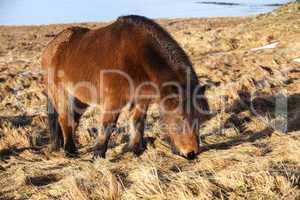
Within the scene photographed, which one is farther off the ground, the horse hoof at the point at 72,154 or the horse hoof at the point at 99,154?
the horse hoof at the point at 99,154

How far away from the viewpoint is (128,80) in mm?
5238

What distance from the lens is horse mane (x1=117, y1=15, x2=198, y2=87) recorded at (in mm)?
4980

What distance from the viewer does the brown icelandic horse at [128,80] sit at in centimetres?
494

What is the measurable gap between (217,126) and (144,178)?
323cm

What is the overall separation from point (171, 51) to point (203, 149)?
4.98 feet

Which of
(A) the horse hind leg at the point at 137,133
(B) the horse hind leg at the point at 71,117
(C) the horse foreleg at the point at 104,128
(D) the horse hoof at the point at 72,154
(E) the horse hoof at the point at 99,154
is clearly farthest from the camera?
(B) the horse hind leg at the point at 71,117

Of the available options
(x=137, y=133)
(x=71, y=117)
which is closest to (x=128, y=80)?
(x=137, y=133)

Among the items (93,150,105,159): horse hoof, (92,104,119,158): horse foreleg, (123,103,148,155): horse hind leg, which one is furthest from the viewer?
Answer: (123,103,148,155): horse hind leg

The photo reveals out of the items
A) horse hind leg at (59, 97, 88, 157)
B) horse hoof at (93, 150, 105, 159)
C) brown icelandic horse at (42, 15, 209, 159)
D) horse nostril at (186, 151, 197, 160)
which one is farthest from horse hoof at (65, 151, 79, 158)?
horse nostril at (186, 151, 197, 160)

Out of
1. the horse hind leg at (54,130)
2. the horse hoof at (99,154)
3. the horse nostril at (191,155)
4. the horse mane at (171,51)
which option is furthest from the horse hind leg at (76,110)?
the horse nostril at (191,155)

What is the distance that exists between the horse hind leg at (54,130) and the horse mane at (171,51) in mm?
2383

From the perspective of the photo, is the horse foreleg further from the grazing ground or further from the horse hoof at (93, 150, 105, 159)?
the grazing ground

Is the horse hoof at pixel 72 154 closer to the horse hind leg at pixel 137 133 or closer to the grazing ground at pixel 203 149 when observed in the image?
the grazing ground at pixel 203 149

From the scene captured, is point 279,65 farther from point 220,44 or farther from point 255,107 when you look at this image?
point 220,44
